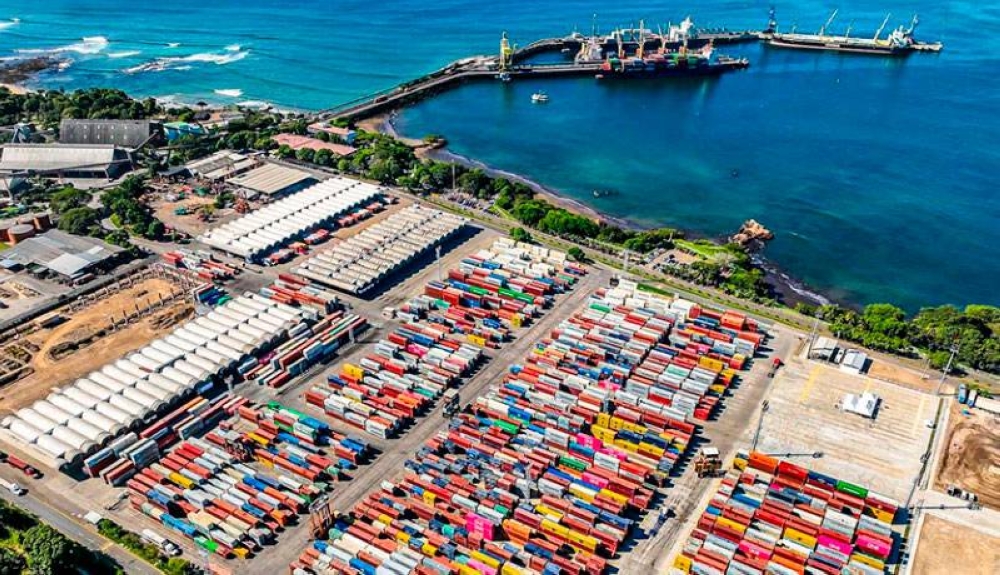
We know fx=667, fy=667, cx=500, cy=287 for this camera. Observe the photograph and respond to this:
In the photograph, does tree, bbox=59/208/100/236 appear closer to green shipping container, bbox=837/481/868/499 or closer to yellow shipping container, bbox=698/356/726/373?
yellow shipping container, bbox=698/356/726/373

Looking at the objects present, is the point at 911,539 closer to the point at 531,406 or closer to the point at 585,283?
the point at 531,406

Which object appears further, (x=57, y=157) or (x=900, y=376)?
(x=57, y=157)

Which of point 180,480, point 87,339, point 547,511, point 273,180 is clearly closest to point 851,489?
point 547,511

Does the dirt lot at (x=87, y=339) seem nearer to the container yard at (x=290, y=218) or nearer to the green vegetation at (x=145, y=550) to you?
the container yard at (x=290, y=218)

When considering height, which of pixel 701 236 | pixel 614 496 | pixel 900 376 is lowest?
pixel 614 496

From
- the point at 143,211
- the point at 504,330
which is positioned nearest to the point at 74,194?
the point at 143,211

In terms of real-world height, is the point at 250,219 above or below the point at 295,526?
above

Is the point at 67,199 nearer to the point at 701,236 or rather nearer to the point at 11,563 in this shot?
the point at 11,563
